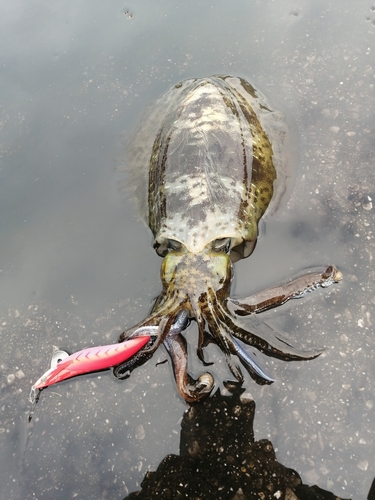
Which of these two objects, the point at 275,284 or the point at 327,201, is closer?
the point at 275,284

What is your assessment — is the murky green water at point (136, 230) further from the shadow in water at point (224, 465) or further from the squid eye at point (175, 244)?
the squid eye at point (175, 244)

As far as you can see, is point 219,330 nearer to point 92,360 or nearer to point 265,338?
point 265,338

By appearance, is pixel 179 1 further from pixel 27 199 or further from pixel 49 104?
pixel 27 199

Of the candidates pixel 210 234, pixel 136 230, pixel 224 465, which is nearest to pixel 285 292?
pixel 210 234

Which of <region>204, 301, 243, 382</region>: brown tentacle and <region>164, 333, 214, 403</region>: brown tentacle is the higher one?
<region>204, 301, 243, 382</region>: brown tentacle

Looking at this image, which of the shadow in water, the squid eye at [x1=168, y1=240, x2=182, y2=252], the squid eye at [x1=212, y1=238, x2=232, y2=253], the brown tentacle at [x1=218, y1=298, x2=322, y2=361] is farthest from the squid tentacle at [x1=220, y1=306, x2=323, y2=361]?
the squid eye at [x1=168, y1=240, x2=182, y2=252]

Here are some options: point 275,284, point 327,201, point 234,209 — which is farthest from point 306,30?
point 275,284

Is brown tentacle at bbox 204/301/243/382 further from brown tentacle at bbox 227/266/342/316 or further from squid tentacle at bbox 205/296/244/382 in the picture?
brown tentacle at bbox 227/266/342/316
